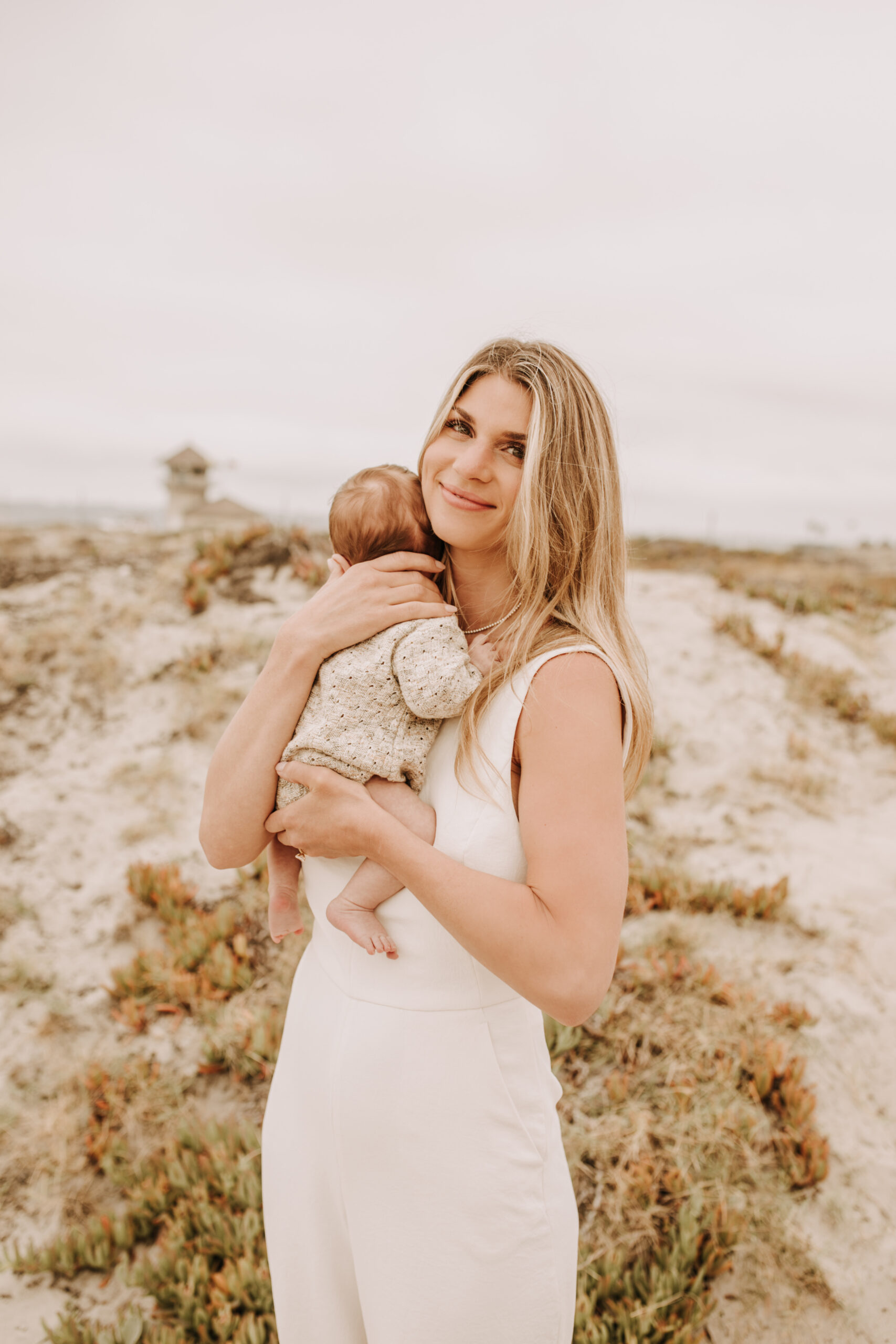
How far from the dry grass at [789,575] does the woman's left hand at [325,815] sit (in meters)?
4.04

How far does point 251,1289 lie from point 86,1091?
1.81 meters

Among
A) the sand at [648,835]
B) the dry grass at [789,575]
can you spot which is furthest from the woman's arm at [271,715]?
the dry grass at [789,575]

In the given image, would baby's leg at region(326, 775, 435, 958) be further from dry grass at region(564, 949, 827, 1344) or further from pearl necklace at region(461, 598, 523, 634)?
dry grass at region(564, 949, 827, 1344)

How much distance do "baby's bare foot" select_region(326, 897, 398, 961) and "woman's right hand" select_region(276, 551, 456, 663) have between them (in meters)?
0.68

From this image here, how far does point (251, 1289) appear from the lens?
11.1ft

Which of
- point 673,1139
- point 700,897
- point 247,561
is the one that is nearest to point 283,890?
point 673,1139

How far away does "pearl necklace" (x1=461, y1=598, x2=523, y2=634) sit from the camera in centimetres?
212

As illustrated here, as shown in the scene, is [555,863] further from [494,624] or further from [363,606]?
[363,606]

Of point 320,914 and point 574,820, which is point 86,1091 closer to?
point 320,914

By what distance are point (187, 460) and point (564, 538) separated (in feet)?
141

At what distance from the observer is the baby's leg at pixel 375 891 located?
6.25 ft

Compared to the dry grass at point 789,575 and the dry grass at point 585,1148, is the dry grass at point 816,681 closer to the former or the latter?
the dry grass at point 789,575

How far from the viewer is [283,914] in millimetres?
2479

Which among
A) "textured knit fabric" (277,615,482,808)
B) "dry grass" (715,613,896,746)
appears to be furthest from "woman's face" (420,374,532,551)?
"dry grass" (715,613,896,746)
